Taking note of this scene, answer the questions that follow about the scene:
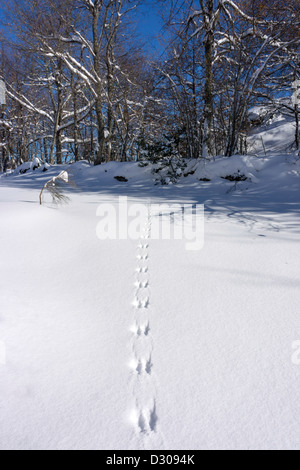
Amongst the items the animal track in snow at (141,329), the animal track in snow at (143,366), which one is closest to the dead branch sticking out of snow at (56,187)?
the animal track in snow at (141,329)

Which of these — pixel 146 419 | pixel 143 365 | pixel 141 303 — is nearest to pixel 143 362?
pixel 143 365

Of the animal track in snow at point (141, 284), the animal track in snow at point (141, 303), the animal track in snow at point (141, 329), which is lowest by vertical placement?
the animal track in snow at point (141, 329)

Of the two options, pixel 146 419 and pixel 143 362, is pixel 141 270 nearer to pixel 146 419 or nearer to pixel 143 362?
pixel 143 362

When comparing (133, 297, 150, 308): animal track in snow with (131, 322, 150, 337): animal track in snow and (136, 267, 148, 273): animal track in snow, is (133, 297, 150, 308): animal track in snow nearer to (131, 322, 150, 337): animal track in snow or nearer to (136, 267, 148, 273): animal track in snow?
(131, 322, 150, 337): animal track in snow

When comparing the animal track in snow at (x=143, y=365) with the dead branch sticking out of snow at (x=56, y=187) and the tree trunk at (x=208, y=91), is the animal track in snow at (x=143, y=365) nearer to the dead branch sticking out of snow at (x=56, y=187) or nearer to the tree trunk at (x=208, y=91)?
the dead branch sticking out of snow at (x=56, y=187)

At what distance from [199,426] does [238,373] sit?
35 centimetres

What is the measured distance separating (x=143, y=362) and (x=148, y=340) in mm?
173

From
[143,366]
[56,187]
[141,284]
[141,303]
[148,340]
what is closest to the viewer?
[143,366]

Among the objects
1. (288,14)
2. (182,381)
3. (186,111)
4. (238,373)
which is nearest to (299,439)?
(238,373)

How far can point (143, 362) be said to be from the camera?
4.43ft

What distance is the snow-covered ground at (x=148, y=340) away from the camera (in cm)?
102

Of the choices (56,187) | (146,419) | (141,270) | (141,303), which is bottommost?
(146,419)

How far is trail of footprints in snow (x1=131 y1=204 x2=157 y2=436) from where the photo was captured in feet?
3.46

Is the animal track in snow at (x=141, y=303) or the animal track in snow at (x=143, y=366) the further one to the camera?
the animal track in snow at (x=141, y=303)
